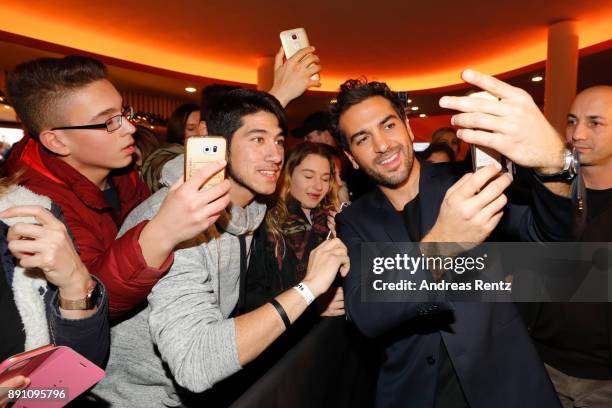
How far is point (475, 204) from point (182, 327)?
38.6 inches

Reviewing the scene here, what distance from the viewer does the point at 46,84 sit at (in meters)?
1.70

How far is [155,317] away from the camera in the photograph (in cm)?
130

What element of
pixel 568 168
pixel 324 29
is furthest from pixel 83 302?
pixel 324 29

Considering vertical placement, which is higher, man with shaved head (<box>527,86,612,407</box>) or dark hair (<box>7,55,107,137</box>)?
dark hair (<box>7,55,107,137</box>)

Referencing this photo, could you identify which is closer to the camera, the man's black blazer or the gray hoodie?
the gray hoodie

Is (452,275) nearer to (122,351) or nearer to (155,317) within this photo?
(155,317)

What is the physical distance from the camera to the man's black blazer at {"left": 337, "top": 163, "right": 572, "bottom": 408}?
1.53 m

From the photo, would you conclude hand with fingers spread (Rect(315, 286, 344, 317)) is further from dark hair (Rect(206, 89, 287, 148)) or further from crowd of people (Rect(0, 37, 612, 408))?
dark hair (Rect(206, 89, 287, 148))

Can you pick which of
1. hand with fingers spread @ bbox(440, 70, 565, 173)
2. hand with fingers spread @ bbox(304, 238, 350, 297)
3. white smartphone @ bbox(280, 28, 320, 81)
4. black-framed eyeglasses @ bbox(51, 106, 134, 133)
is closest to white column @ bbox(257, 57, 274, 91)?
white smartphone @ bbox(280, 28, 320, 81)

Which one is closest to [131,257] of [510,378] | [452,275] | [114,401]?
[114,401]

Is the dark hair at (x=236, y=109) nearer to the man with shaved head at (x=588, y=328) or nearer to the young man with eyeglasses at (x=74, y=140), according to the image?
the young man with eyeglasses at (x=74, y=140)

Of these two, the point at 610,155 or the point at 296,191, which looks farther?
the point at 296,191

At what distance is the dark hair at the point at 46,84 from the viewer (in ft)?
5.59

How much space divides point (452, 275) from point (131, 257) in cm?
119
